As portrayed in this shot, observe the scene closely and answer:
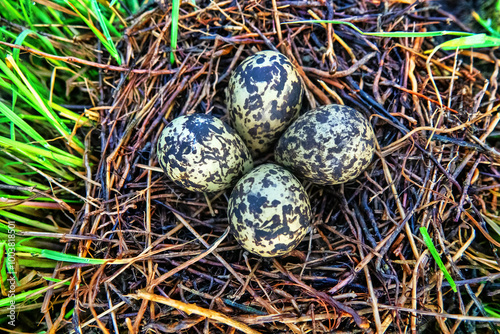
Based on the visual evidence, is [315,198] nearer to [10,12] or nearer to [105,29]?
[105,29]

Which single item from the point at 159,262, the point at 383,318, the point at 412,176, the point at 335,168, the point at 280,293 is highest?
the point at 335,168

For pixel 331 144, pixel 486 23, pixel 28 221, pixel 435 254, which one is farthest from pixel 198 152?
pixel 486 23

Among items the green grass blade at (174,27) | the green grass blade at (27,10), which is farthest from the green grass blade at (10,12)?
the green grass blade at (174,27)

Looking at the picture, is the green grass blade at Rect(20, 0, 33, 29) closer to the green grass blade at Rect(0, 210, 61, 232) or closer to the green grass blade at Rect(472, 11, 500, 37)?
the green grass blade at Rect(0, 210, 61, 232)

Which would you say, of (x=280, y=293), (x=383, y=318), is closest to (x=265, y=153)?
(x=280, y=293)

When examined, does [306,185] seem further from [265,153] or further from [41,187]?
[41,187]
